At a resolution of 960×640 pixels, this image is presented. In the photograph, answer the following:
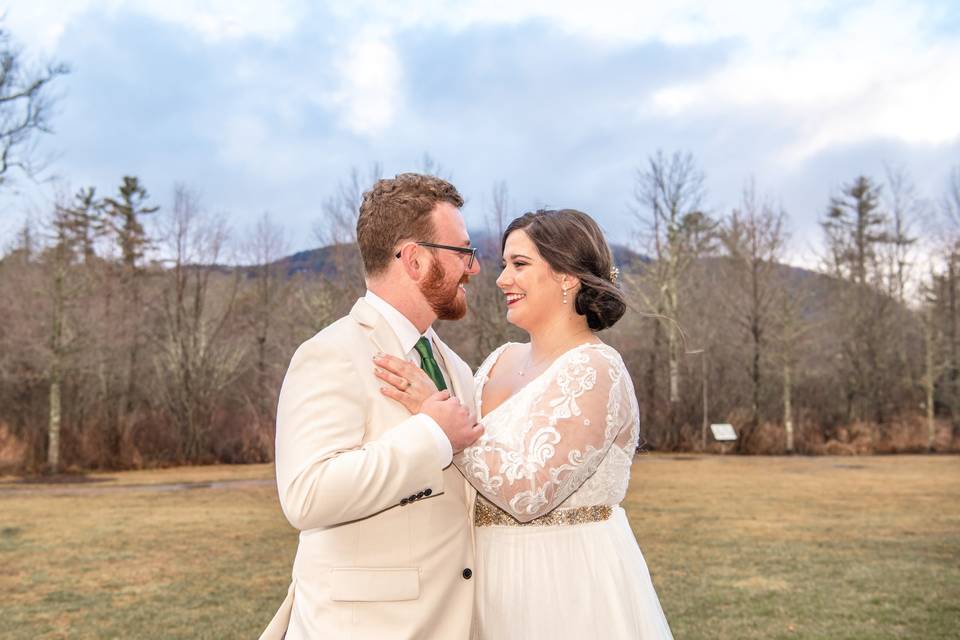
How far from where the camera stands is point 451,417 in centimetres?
256

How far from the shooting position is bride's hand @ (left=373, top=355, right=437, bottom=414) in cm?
261

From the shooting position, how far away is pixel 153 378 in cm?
3422

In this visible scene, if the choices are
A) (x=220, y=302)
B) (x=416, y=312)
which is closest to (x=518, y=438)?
(x=416, y=312)

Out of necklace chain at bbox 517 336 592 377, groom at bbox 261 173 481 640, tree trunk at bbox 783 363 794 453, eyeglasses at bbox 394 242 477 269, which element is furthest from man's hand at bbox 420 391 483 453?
tree trunk at bbox 783 363 794 453

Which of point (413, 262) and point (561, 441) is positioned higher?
point (413, 262)

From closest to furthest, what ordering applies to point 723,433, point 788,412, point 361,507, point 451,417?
1. point 361,507
2. point 451,417
3. point 723,433
4. point 788,412

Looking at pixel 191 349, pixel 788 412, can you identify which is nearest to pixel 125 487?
pixel 191 349

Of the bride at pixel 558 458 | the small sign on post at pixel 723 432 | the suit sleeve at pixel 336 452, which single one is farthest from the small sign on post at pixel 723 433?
the suit sleeve at pixel 336 452

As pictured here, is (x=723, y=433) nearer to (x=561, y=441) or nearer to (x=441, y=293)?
(x=561, y=441)

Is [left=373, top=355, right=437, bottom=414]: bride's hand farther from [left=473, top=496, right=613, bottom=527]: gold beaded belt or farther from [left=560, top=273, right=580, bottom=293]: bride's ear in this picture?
[left=560, top=273, right=580, bottom=293]: bride's ear

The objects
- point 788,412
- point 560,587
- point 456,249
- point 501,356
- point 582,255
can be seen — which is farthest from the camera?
point 788,412

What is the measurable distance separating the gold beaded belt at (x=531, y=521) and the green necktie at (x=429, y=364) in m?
0.56

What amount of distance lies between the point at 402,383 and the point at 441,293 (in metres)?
0.44

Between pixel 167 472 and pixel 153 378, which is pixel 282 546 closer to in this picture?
pixel 167 472
